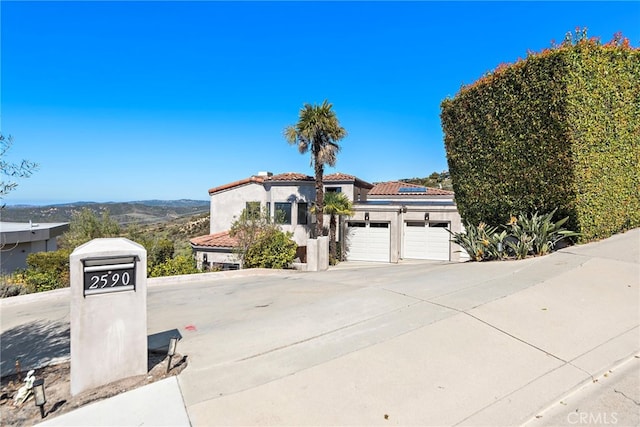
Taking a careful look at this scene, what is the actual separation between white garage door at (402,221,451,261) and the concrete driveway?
29.3ft

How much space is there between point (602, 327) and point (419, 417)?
3341 millimetres

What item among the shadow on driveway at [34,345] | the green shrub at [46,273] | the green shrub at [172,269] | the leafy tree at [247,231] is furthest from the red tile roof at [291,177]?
the shadow on driveway at [34,345]

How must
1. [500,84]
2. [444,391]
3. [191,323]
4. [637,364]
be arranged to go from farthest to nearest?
[500,84], [191,323], [637,364], [444,391]

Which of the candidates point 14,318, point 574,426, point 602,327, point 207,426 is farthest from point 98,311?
point 602,327

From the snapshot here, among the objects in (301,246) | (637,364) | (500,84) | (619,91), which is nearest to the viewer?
(637,364)

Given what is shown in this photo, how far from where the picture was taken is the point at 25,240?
15078mm

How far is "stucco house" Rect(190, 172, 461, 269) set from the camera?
54.2 feet

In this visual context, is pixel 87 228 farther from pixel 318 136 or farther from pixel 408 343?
pixel 408 343

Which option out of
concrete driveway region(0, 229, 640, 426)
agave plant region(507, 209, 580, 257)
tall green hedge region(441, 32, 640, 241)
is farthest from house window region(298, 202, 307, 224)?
agave plant region(507, 209, 580, 257)

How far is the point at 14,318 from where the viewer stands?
21.3 feet

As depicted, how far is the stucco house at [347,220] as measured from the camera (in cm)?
1653

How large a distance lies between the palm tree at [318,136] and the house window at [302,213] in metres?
2.89

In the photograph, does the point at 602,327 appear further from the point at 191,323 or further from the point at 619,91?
the point at 619,91

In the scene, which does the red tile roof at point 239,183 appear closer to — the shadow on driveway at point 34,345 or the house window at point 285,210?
the house window at point 285,210
